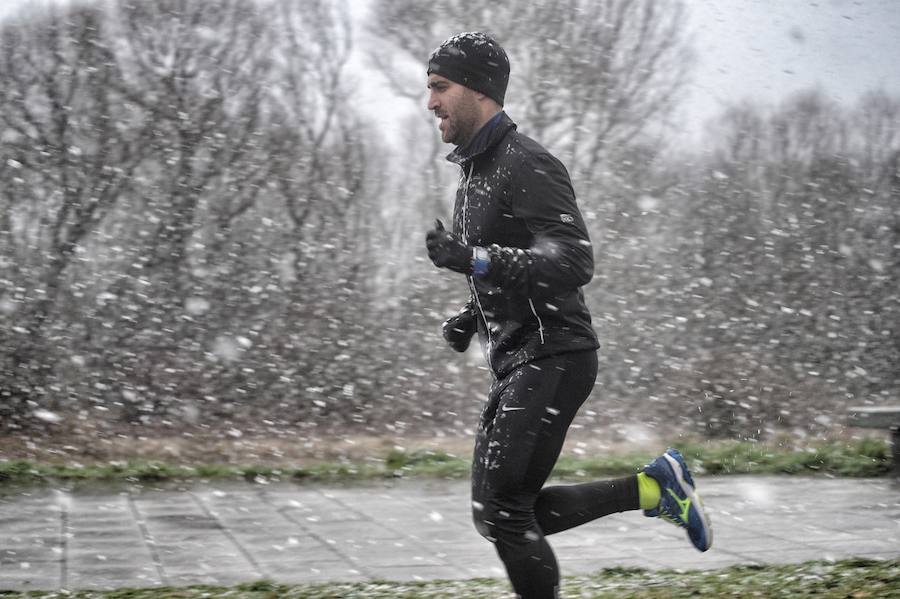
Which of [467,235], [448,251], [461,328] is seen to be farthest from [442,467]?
[448,251]

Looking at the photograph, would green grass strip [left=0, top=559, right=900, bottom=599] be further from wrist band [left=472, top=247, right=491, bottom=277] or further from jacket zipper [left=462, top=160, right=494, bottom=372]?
wrist band [left=472, top=247, right=491, bottom=277]

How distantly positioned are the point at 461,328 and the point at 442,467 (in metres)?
4.20

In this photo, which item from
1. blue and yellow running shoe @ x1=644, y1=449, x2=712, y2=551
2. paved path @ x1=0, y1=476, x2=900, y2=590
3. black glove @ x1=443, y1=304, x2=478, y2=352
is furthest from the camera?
paved path @ x1=0, y1=476, x2=900, y2=590

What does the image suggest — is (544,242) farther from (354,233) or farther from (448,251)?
(354,233)

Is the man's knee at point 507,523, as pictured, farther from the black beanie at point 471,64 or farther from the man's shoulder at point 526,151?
the black beanie at point 471,64

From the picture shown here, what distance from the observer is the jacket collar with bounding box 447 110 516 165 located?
3211 millimetres

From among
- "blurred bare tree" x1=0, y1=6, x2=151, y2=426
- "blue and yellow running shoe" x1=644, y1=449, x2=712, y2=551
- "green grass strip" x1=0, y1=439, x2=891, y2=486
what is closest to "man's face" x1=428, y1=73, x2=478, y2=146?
"blue and yellow running shoe" x1=644, y1=449, x2=712, y2=551

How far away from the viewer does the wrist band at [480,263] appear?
290cm

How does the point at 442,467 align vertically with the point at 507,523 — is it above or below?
below

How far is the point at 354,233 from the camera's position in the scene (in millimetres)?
10000

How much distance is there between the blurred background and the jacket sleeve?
20.4 feet

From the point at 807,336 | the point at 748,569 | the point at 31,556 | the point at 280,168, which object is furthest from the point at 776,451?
the point at 31,556

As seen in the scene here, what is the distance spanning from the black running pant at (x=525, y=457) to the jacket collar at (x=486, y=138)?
694 millimetres

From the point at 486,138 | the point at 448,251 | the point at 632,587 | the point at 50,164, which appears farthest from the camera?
the point at 50,164
